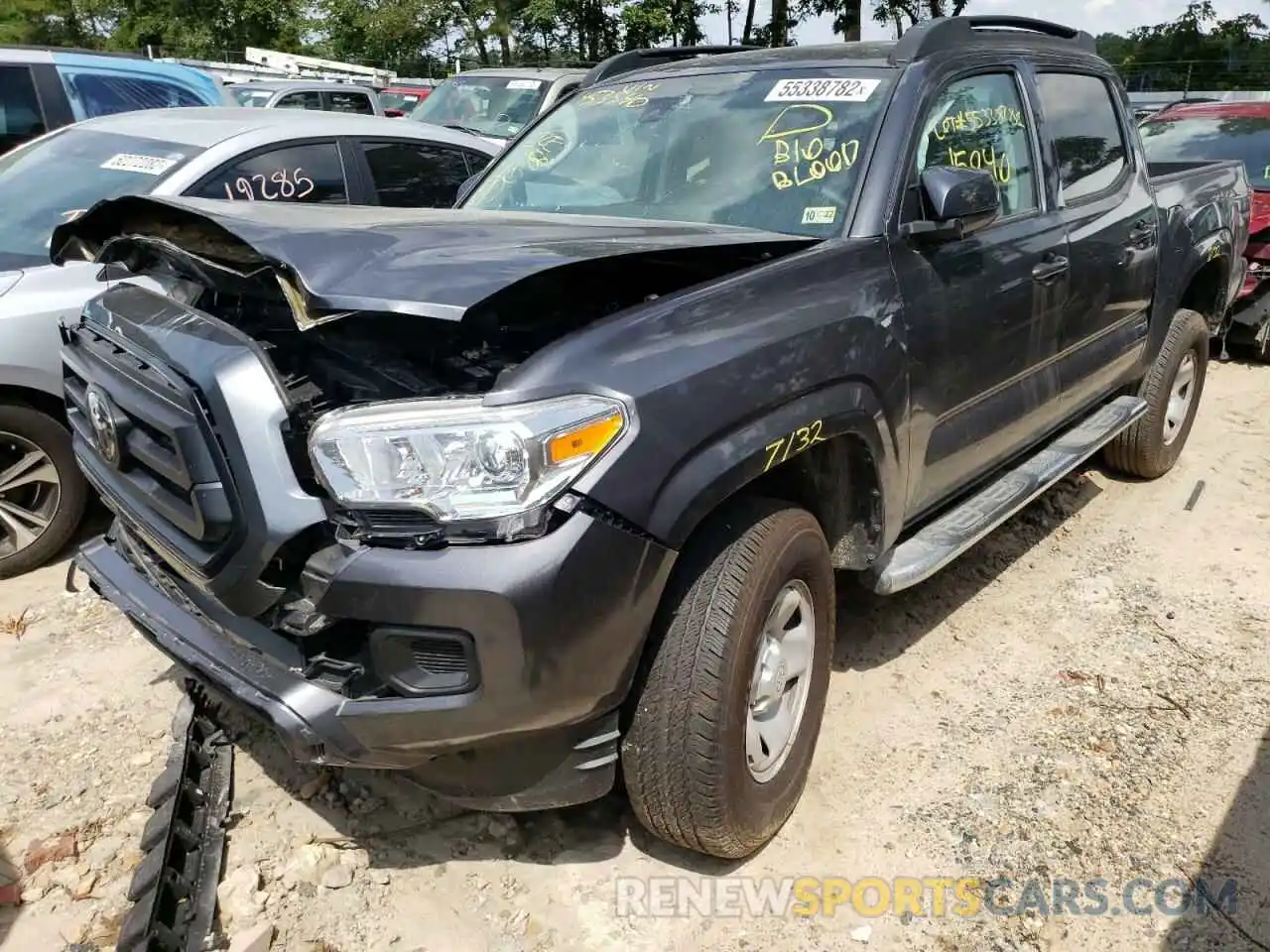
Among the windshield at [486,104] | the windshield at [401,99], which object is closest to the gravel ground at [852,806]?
the windshield at [486,104]

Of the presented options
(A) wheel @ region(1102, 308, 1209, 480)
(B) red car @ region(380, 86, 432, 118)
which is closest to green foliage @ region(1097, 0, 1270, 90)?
(B) red car @ region(380, 86, 432, 118)

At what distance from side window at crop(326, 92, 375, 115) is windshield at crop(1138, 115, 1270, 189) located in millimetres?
10331

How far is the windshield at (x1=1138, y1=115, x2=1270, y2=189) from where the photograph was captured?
783 cm

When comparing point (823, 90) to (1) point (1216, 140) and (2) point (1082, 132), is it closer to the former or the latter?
(2) point (1082, 132)

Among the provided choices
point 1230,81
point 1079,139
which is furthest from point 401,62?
point 1079,139

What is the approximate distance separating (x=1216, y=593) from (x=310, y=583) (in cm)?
361

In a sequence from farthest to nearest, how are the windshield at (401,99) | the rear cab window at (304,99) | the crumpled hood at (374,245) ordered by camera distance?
the windshield at (401,99)
the rear cab window at (304,99)
the crumpled hood at (374,245)

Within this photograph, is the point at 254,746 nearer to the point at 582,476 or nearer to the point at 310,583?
the point at 310,583

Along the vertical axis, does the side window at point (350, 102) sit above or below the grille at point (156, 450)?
below

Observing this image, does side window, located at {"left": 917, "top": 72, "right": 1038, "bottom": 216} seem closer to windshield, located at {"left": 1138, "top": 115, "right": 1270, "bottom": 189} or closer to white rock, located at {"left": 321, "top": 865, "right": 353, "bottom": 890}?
white rock, located at {"left": 321, "top": 865, "right": 353, "bottom": 890}

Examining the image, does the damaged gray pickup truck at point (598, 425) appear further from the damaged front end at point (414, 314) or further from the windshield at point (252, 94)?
the windshield at point (252, 94)

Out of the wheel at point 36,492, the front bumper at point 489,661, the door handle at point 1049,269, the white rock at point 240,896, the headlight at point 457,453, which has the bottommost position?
the white rock at point 240,896

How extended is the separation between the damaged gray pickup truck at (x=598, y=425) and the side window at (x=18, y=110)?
15.3 feet

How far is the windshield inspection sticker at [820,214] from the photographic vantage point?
2877 millimetres
